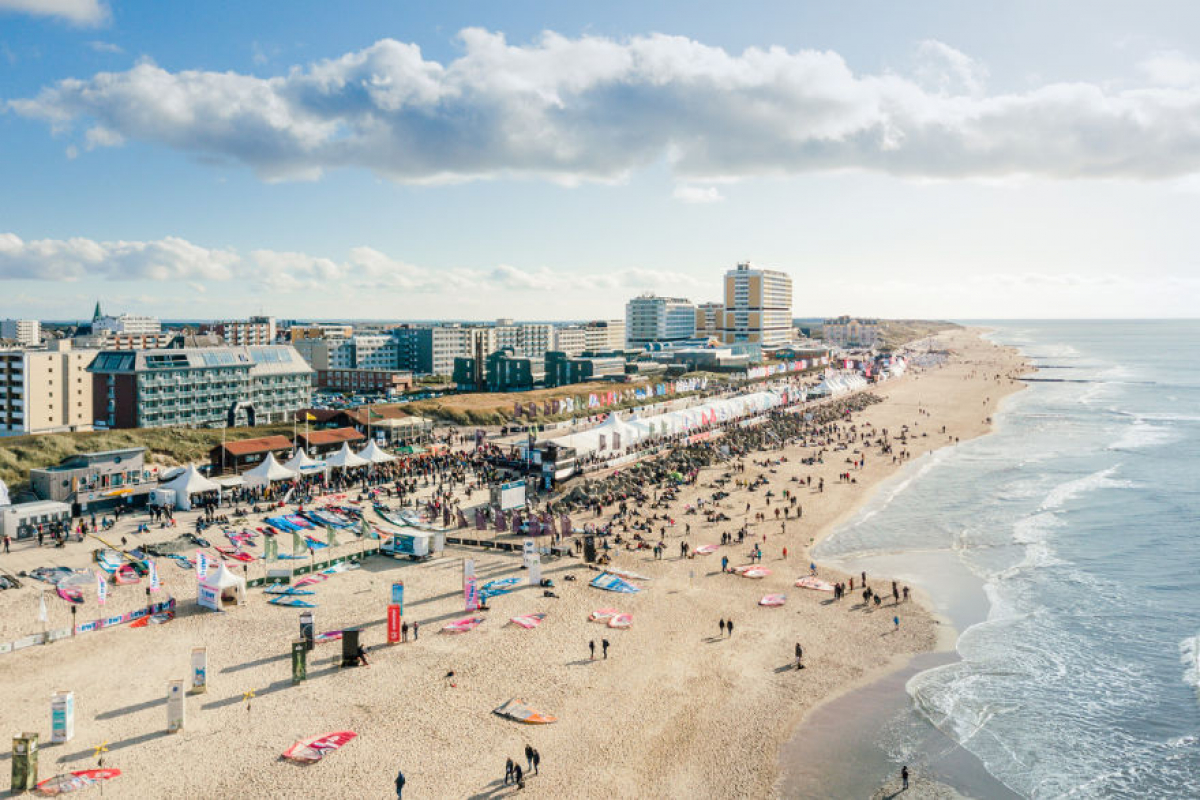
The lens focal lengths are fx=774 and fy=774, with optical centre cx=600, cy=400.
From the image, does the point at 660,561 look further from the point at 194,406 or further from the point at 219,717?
the point at 194,406

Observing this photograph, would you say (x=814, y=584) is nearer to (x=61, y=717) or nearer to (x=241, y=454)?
(x=61, y=717)

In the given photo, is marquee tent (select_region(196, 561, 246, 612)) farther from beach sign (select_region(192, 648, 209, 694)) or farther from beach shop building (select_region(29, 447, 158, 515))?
beach shop building (select_region(29, 447, 158, 515))

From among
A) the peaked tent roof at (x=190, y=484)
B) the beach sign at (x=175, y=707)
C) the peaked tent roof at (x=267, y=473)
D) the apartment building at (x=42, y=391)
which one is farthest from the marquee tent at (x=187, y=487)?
the apartment building at (x=42, y=391)

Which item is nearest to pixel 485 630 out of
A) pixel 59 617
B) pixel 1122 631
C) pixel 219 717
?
pixel 219 717

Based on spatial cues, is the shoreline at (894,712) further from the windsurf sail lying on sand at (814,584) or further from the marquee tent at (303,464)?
the marquee tent at (303,464)

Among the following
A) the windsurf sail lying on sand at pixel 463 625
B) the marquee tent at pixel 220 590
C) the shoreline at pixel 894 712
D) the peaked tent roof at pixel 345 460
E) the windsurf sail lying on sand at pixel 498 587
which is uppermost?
the peaked tent roof at pixel 345 460

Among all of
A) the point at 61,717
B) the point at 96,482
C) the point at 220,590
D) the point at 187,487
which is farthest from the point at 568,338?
the point at 61,717

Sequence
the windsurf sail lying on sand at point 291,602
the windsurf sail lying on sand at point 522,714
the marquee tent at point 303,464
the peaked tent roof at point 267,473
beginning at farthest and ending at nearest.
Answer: the marquee tent at point 303,464
the peaked tent roof at point 267,473
the windsurf sail lying on sand at point 291,602
the windsurf sail lying on sand at point 522,714
